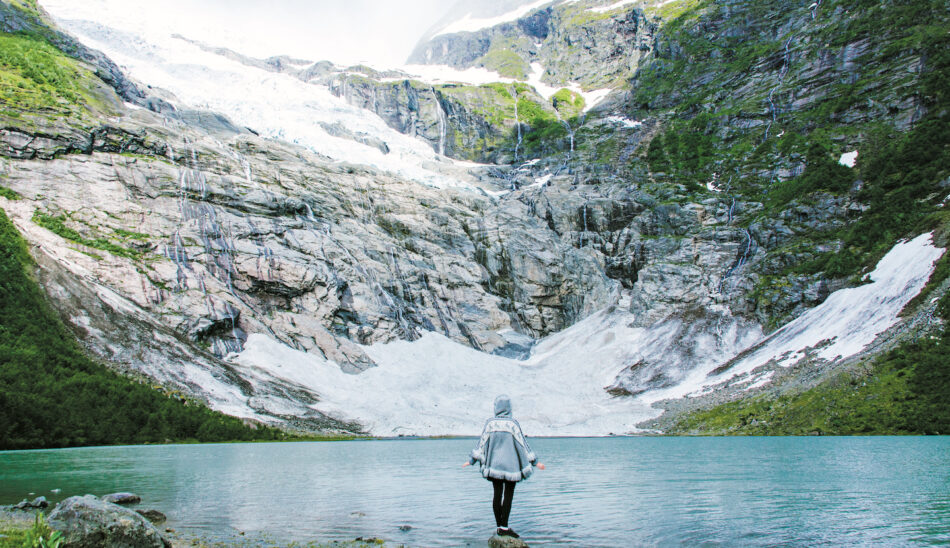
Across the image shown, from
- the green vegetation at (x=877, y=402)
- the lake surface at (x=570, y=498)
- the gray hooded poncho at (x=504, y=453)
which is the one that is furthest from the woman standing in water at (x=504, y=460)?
the green vegetation at (x=877, y=402)


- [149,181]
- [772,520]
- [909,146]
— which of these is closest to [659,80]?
[909,146]

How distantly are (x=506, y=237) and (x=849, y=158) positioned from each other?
6478 centimetres

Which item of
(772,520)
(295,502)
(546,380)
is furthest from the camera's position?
(546,380)

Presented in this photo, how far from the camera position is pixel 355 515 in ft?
45.0

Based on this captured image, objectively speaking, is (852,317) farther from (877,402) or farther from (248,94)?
(248,94)

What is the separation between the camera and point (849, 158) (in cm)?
10506

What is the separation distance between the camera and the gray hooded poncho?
10828 mm

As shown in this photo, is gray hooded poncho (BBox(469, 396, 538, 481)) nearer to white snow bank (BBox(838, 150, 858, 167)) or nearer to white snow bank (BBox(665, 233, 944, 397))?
white snow bank (BBox(665, 233, 944, 397))

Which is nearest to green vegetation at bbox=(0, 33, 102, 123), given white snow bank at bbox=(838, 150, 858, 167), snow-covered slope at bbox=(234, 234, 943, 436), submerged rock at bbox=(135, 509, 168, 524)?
snow-covered slope at bbox=(234, 234, 943, 436)

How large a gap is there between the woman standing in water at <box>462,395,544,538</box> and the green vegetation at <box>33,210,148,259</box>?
82989 mm

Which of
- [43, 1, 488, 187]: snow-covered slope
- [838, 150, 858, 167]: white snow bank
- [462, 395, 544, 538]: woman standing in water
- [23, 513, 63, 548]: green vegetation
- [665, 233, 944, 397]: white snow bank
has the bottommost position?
[23, 513, 63, 548]: green vegetation

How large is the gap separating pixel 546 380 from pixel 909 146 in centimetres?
6520

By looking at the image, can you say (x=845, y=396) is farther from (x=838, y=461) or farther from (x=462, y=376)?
(x=462, y=376)

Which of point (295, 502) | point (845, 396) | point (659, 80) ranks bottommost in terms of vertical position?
point (295, 502)
